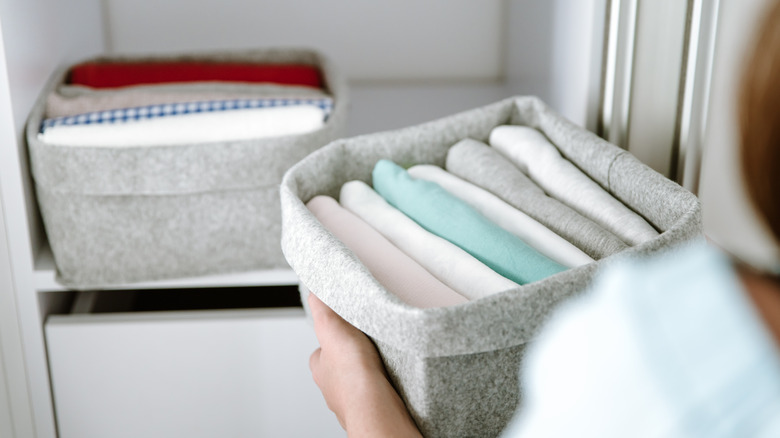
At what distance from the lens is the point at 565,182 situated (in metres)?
0.53

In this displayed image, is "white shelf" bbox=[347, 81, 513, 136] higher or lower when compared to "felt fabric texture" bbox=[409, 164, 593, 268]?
lower

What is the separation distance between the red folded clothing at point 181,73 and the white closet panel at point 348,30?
0.76 ft

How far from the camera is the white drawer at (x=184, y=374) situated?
30.4 inches

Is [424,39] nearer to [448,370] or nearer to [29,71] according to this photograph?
[29,71]

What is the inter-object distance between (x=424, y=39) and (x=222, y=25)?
320 millimetres

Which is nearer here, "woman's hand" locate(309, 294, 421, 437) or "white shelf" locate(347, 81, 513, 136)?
"woman's hand" locate(309, 294, 421, 437)

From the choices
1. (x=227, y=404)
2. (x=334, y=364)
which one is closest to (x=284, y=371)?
(x=227, y=404)

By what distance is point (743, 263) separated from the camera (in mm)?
188

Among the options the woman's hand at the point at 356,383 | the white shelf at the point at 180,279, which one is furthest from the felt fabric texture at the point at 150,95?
the woman's hand at the point at 356,383

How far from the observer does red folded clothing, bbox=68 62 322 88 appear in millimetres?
844

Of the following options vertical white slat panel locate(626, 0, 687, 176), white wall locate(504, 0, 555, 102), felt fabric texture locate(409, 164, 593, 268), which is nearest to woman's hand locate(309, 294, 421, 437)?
felt fabric texture locate(409, 164, 593, 268)

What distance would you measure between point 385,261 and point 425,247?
3 cm

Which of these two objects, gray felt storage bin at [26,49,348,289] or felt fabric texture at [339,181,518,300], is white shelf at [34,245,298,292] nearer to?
gray felt storage bin at [26,49,348,289]

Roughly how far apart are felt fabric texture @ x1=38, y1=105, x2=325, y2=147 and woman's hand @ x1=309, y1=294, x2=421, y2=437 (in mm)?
272
